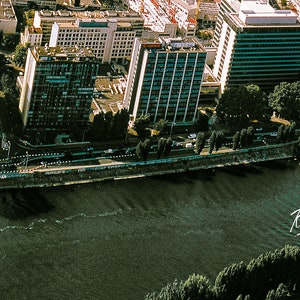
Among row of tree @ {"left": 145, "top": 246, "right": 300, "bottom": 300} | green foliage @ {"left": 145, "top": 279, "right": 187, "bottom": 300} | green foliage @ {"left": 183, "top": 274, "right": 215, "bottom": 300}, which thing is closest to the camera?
green foliage @ {"left": 145, "top": 279, "right": 187, "bottom": 300}

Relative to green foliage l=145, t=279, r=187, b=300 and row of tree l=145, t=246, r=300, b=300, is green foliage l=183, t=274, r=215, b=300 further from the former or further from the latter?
green foliage l=145, t=279, r=187, b=300

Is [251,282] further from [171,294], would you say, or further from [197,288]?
[171,294]

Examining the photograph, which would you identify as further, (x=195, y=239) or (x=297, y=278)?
(x=195, y=239)

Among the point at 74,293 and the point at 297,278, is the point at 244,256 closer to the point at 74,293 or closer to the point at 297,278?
the point at 297,278

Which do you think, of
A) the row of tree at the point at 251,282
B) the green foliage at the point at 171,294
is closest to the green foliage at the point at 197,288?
the row of tree at the point at 251,282

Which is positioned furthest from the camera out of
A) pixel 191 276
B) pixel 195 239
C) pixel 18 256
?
pixel 195 239

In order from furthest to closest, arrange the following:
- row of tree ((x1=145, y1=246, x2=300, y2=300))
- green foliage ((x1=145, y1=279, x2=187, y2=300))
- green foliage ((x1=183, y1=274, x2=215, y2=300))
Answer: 1. row of tree ((x1=145, y1=246, x2=300, y2=300))
2. green foliage ((x1=183, y1=274, x2=215, y2=300))
3. green foliage ((x1=145, y1=279, x2=187, y2=300))

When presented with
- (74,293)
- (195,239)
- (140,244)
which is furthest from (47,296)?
(195,239)

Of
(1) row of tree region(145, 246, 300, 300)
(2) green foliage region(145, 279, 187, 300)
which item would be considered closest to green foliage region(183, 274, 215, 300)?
(1) row of tree region(145, 246, 300, 300)
